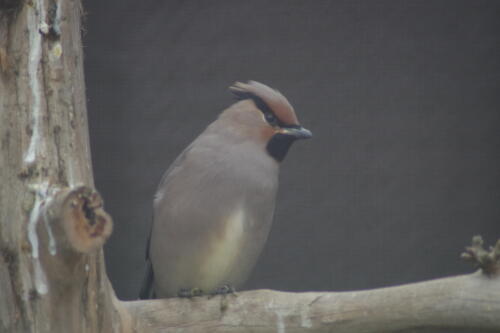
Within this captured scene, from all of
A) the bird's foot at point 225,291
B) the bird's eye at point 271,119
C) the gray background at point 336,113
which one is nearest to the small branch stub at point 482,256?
the bird's foot at point 225,291

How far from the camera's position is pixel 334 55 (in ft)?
12.3

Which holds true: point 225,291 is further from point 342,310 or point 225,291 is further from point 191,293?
point 342,310

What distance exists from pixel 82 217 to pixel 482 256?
935 millimetres

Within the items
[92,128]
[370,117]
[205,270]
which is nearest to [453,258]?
[370,117]

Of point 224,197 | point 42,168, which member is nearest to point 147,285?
point 224,197

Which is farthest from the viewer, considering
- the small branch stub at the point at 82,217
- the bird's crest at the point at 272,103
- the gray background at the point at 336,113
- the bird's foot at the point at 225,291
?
the gray background at the point at 336,113

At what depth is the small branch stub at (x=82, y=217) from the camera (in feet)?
6.37

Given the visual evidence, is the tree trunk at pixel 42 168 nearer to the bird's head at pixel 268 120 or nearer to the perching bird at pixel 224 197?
the perching bird at pixel 224 197

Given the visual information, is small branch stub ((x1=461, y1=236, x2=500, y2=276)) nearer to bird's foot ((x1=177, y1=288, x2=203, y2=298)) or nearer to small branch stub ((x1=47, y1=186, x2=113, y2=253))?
small branch stub ((x1=47, y1=186, x2=113, y2=253))

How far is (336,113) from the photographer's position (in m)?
3.80

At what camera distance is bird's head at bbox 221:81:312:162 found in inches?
121

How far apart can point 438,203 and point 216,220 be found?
121 cm

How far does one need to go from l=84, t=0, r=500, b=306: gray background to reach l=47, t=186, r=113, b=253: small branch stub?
1.82 meters

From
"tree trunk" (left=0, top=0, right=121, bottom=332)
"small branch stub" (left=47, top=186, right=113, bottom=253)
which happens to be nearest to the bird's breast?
"tree trunk" (left=0, top=0, right=121, bottom=332)
